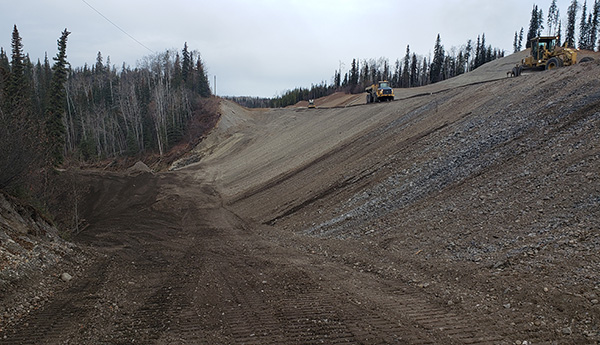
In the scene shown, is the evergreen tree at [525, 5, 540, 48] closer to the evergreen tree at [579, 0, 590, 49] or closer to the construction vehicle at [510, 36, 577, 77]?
the evergreen tree at [579, 0, 590, 49]

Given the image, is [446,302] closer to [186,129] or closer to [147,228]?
[147,228]

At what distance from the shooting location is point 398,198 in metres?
13.1

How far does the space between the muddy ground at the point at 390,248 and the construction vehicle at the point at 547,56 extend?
656 centimetres

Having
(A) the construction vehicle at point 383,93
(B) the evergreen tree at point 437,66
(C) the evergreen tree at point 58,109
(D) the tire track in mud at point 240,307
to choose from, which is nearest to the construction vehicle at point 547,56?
(A) the construction vehicle at point 383,93

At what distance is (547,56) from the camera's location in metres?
24.4

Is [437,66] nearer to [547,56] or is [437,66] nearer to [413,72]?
[413,72]

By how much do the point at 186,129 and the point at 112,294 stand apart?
53.6 m

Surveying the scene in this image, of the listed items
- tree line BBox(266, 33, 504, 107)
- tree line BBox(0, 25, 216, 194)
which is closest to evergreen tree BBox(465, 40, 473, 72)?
tree line BBox(266, 33, 504, 107)

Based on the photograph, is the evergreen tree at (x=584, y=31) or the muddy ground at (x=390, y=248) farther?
the evergreen tree at (x=584, y=31)

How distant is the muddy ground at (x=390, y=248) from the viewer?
5598 mm

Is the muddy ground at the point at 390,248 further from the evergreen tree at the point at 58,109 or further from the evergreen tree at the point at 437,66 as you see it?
the evergreen tree at the point at 437,66

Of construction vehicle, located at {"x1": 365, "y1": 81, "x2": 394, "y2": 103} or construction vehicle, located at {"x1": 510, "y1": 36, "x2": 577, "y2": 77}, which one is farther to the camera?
construction vehicle, located at {"x1": 365, "y1": 81, "x2": 394, "y2": 103}

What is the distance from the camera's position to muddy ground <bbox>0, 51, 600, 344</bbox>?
5598 mm

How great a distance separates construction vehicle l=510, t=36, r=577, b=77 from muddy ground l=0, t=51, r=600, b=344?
6564 mm
